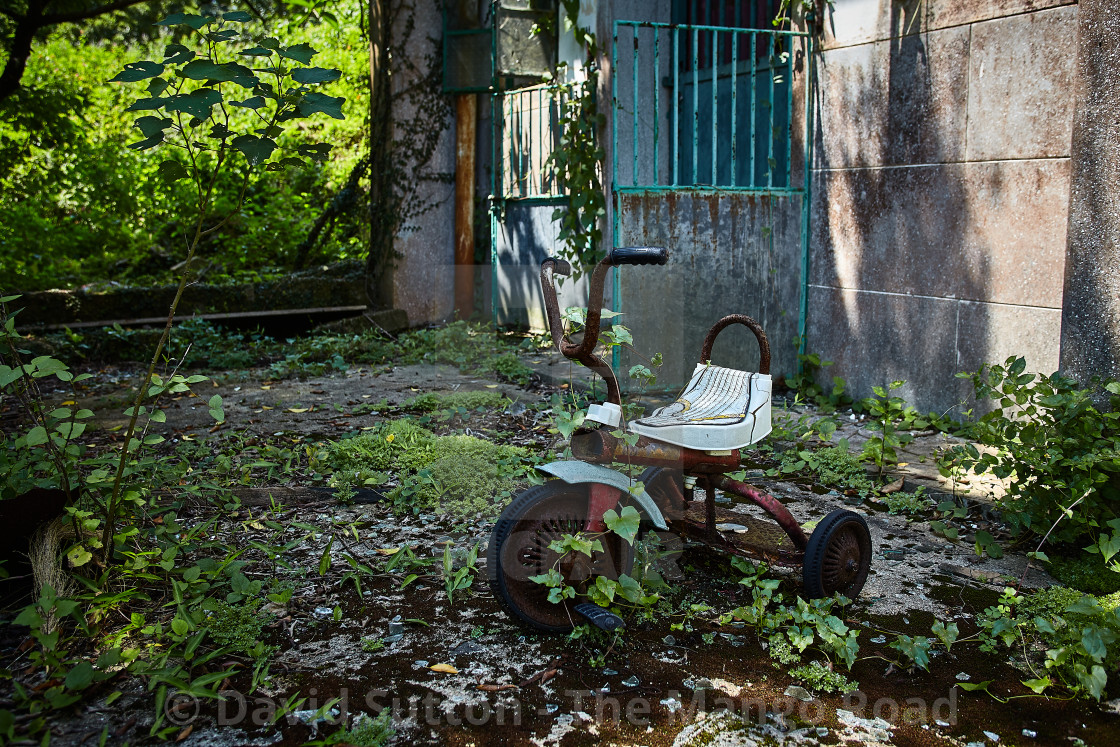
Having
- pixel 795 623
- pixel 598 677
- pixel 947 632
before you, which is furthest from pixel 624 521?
pixel 947 632

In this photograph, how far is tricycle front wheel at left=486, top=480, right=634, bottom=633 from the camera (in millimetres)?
2480

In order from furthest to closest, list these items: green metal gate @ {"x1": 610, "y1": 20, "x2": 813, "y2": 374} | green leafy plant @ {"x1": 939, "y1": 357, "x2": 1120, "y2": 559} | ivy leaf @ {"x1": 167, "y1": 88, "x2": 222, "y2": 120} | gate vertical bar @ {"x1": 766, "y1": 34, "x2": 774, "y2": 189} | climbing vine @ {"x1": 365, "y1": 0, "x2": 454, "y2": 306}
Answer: climbing vine @ {"x1": 365, "y1": 0, "x2": 454, "y2": 306}, gate vertical bar @ {"x1": 766, "y1": 34, "x2": 774, "y2": 189}, green metal gate @ {"x1": 610, "y1": 20, "x2": 813, "y2": 374}, green leafy plant @ {"x1": 939, "y1": 357, "x2": 1120, "y2": 559}, ivy leaf @ {"x1": 167, "y1": 88, "x2": 222, "y2": 120}

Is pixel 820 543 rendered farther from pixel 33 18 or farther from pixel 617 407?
pixel 33 18

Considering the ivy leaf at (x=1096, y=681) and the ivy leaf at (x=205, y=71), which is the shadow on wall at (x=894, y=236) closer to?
the ivy leaf at (x=1096, y=681)

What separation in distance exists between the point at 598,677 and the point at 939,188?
3808 mm

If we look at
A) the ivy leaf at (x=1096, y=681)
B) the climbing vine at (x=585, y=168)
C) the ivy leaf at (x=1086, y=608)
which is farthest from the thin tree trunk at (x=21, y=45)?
the ivy leaf at (x=1096, y=681)

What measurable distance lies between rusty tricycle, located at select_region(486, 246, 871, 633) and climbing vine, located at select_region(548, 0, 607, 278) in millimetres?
3242

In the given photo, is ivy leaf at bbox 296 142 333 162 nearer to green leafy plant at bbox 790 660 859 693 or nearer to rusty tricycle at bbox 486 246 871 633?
rusty tricycle at bbox 486 246 871 633

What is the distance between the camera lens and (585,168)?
243 inches

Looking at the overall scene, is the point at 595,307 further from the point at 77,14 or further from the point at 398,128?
the point at 77,14

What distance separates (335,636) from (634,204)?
3.59 metres

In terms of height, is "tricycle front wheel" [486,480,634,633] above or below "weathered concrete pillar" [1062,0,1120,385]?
below

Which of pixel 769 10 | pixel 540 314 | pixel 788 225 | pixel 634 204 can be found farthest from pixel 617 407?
pixel 540 314

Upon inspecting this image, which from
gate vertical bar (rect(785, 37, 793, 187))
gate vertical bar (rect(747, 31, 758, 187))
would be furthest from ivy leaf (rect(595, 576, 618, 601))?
gate vertical bar (rect(785, 37, 793, 187))
